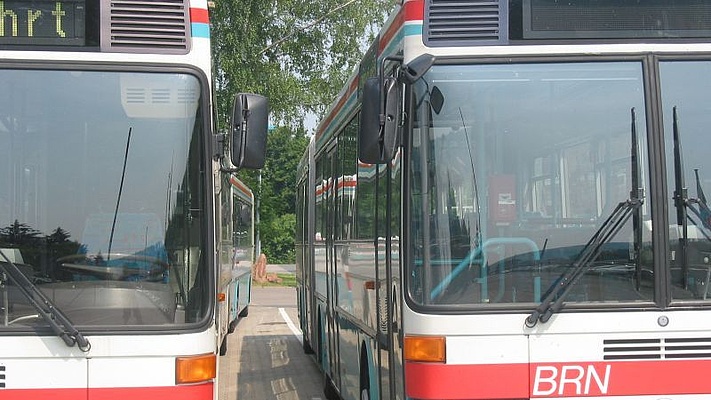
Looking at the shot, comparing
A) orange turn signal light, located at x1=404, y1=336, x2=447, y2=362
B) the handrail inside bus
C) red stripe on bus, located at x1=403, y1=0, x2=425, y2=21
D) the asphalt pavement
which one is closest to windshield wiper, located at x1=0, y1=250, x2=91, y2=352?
orange turn signal light, located at x1=404, y1=336, x2=447, y2=362

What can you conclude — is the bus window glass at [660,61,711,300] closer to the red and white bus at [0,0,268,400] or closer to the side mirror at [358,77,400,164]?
the side mirror at [358,77,400,164]

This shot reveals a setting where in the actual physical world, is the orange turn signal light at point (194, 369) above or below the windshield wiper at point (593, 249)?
below

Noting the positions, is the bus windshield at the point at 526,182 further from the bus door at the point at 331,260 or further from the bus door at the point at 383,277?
the bus door at the point at 331,260

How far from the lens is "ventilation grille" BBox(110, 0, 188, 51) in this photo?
5.21 meters

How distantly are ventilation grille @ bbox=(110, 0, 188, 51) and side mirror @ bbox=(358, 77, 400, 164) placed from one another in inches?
42.7

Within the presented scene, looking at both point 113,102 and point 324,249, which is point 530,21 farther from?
point 324,249

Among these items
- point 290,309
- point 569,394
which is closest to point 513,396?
point 569,394

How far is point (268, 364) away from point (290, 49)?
14.1 meters

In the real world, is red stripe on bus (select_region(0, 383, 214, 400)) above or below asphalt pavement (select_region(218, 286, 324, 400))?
above

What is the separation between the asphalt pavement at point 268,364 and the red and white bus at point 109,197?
20.3ft

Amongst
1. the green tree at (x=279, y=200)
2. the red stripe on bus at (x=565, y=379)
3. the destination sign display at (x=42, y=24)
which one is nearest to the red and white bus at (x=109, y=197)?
the destination sign display at (x=42, y=24)

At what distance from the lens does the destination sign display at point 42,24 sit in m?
5.12

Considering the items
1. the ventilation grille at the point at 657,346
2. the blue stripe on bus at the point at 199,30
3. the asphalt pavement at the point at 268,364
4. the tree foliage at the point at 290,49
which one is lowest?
the asphalt pavement at the point at 268,364

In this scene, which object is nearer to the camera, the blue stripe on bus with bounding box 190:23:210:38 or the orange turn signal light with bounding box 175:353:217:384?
the orange turn signal light with bounding box 175:353:217:384
